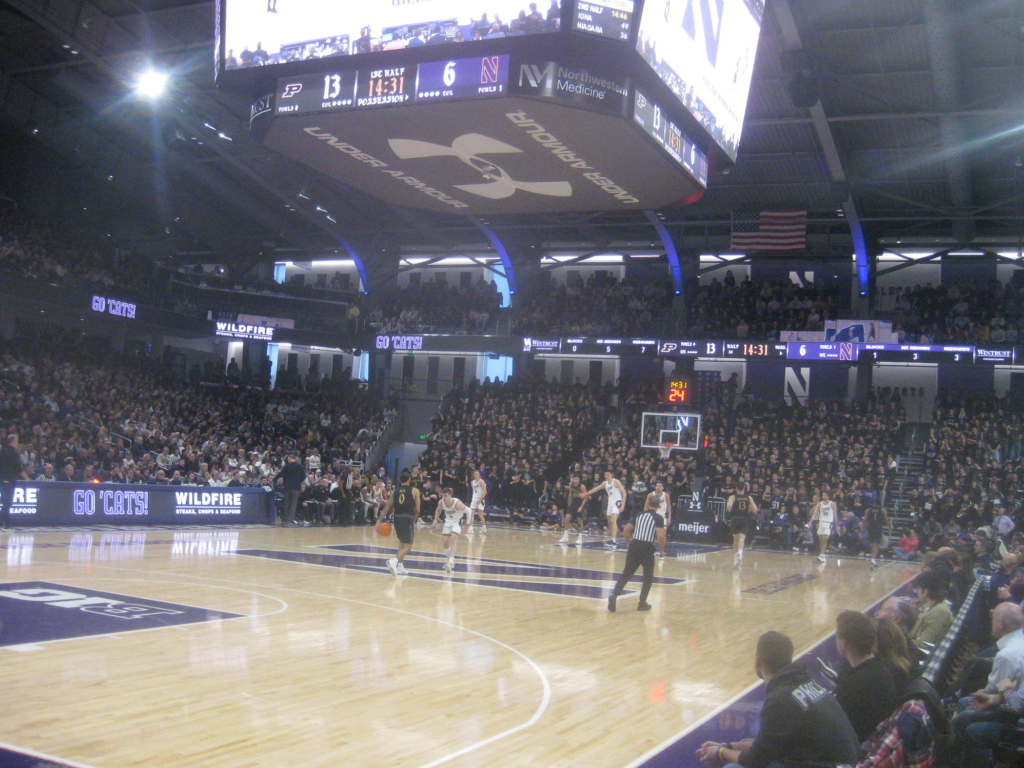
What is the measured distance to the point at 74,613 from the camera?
9.83m

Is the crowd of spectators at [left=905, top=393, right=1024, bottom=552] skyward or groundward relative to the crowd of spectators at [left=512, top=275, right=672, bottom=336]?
groundward

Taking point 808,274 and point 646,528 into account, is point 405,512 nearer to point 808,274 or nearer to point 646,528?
point 646,528

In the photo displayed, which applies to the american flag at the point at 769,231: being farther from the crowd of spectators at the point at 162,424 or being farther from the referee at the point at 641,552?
the referee at the point at 641,552

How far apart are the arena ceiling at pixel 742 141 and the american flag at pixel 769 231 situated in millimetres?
769

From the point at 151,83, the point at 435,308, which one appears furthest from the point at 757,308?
the point at 151,83

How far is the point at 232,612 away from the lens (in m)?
10.6

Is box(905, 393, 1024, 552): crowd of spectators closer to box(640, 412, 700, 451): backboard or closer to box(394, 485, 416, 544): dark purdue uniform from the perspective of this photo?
box(640, 412, 700, 451): backboard

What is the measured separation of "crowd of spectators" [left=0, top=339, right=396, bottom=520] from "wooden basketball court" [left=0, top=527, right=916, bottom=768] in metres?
6.46

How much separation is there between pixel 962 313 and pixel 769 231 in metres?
7.52

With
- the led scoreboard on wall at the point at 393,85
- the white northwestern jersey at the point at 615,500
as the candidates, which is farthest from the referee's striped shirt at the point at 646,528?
the white northwestern jersey at the point at 615,500

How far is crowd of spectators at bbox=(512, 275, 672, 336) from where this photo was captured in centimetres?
3572

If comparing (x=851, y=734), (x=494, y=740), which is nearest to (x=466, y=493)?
(x=494, y=740)

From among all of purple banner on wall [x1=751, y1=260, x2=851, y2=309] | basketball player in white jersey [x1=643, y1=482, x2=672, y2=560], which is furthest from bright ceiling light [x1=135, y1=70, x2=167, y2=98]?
purple banner on wall [x1=751, y1=260, x2=851, y2=309]

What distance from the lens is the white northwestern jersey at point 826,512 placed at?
23031 mm
